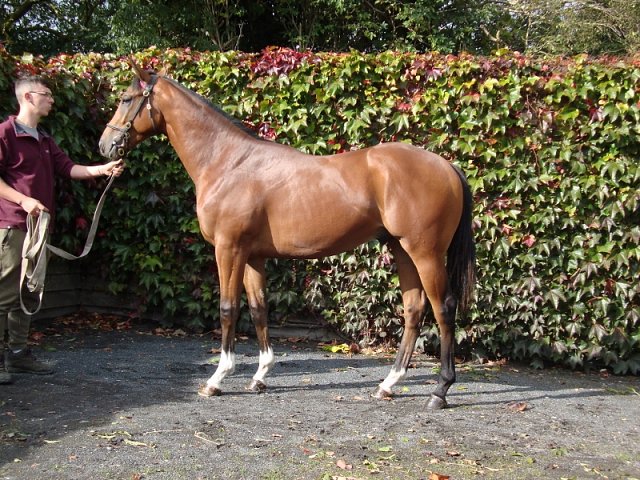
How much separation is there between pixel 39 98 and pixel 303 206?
206 centimetres

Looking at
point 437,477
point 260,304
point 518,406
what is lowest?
point 518,406

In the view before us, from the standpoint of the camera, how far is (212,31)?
12.3 meters

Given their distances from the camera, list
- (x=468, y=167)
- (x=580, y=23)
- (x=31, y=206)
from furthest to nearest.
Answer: (x=580, y=23) < (x=468, y=167) < (x=31, y=206)

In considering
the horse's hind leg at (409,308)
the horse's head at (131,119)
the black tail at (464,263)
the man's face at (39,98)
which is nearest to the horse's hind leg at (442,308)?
the black tail at (464,263)

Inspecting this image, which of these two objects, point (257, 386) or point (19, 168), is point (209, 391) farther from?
point (19, 168)

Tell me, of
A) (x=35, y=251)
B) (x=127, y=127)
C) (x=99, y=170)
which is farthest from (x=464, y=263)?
(x=35, y=251)

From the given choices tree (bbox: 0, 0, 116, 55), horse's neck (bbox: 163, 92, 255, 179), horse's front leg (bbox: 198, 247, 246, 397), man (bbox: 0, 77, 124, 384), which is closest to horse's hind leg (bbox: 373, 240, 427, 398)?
horse's front leg (bbox: 198, 247, 246, 397)

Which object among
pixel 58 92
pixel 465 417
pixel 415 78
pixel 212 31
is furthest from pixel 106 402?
pixel 212 31

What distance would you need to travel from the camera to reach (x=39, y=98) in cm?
457

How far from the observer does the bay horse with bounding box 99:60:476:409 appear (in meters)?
4.37

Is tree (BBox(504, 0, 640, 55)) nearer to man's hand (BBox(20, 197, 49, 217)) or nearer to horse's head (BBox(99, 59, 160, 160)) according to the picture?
horse's head (BBox(99, 59, 160, 160))

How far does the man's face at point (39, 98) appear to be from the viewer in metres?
4.52

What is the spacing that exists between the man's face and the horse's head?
1.47 feet

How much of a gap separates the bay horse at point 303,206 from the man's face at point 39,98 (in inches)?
18.6
